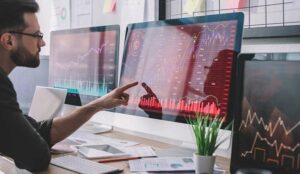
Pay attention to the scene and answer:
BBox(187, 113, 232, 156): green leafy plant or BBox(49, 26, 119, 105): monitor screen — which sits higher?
BBox(49, 26, 119, 105): monitor screen

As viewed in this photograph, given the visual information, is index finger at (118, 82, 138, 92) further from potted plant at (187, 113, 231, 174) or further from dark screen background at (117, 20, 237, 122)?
potted plant at (187, 113, 231, 174)

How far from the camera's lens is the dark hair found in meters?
1.30

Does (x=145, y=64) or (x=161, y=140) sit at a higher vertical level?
(x=145, y=64)

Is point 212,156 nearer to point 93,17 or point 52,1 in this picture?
point 93,17

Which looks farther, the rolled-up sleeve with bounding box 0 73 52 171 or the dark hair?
the dark hair

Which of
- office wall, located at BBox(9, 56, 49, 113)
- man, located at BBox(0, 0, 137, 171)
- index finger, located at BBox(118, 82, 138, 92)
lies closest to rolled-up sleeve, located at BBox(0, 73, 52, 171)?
man, located at BBox(0, 0, 137, 171)

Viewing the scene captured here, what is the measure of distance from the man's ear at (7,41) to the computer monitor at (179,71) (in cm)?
44

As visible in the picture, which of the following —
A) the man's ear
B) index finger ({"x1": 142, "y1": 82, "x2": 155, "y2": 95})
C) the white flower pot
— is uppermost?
the man's ear

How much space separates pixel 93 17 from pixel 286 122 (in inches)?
61.4

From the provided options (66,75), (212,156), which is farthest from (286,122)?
(66,75)

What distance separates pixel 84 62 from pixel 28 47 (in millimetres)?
440

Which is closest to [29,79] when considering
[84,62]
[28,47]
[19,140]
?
[84,62]

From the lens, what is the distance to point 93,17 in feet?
7.27

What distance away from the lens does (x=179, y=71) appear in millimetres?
1304
